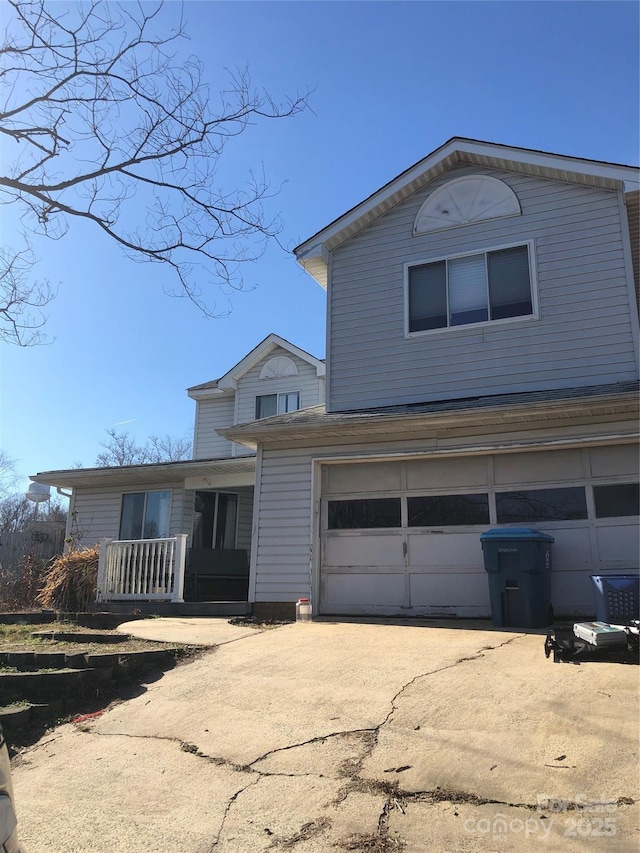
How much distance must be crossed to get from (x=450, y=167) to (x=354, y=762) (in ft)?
32.2

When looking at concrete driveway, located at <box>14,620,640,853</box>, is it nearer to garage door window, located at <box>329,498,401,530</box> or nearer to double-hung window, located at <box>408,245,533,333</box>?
garage door window, located at <box>329,498,401,530</box>

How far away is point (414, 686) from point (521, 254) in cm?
730

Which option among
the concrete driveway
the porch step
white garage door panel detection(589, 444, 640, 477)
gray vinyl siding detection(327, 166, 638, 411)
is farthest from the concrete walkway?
white garage door panel detection(589, 444, 640, 477)

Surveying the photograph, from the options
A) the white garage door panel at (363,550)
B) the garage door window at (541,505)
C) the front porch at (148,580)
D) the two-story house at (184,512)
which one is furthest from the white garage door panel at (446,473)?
the two-story house at (184,512)

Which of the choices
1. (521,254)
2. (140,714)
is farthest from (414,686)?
(521,254)

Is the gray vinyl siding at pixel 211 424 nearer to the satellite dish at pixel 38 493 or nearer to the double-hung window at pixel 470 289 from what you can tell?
the satellite dish at pixel 38 493

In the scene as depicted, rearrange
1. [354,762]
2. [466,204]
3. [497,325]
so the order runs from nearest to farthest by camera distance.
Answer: [354,762]
[497,325]
[466,204]

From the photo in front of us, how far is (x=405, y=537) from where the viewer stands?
30.4 ft

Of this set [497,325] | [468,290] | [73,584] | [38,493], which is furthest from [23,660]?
[38,493]

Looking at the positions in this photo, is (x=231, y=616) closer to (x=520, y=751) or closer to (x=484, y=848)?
(x=520, y=751)

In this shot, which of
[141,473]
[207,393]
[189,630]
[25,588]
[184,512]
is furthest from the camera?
[207,393]

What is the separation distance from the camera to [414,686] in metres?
5.23

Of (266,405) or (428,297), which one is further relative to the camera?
(266,405)

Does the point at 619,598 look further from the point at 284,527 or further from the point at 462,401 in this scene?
the point at 284,527
